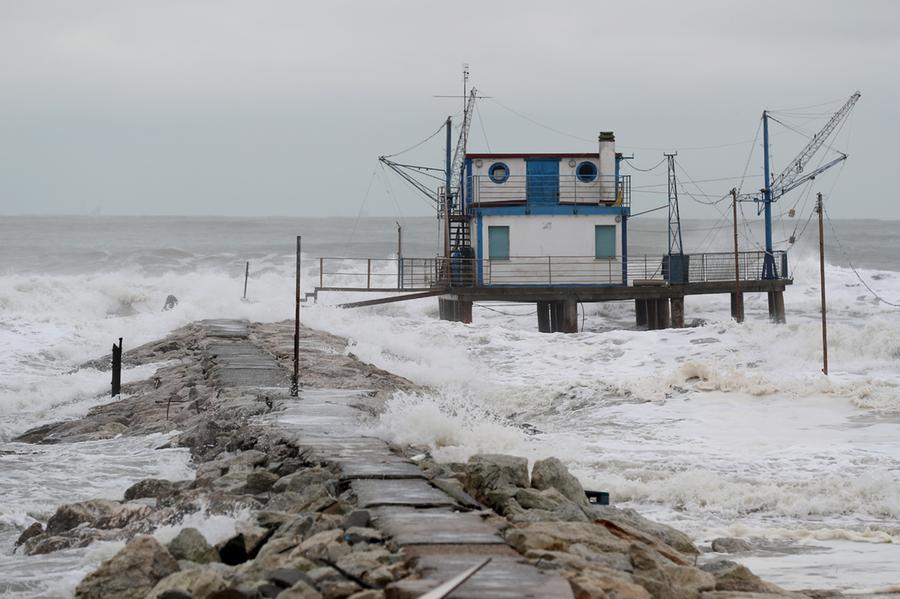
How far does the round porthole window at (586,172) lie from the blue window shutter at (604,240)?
1.39m

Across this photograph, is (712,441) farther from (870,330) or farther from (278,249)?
(278,249)

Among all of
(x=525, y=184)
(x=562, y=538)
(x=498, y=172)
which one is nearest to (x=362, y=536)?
(x=562, y=538)

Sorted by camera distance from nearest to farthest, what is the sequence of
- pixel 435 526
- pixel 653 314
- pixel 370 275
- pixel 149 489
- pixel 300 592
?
1. pixel 300 592
2. pixel 435 526
3. pixel 149 489
4. pixel 653 314
5. pixel 370 275

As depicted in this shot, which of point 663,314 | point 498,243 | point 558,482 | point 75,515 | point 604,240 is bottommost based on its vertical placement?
point 75,515

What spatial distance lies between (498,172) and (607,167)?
2965 millimetres

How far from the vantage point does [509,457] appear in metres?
8.82

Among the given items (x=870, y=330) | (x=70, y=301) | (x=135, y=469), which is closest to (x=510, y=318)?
(x=70, y=301)

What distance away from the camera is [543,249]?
32.4 m

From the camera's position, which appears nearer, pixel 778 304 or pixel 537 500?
pixel 537 500

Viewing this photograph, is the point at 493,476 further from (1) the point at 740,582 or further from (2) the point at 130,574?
(2) the point at 130,574

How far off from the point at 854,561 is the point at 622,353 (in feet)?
57.3

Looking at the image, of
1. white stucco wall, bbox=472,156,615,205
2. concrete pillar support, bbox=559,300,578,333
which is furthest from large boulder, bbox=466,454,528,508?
white stucco wall, bbox=472,156,615,205

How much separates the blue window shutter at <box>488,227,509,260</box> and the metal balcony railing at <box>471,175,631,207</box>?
0.73 meters

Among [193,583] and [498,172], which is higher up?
[498,172]
